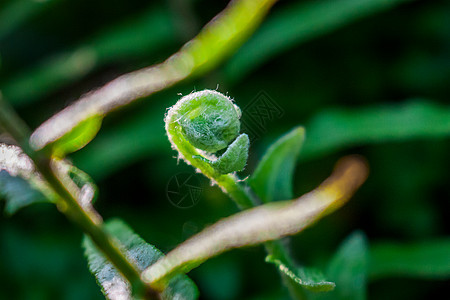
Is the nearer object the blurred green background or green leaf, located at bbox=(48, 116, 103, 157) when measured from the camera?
green leaf, located at bbox=(48, 116, 103, 157)

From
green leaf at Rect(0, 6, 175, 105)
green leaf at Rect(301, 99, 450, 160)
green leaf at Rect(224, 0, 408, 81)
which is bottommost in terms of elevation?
green leaf at Rect(301, 99, 450, 160)

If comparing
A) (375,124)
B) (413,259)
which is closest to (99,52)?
(375,124)

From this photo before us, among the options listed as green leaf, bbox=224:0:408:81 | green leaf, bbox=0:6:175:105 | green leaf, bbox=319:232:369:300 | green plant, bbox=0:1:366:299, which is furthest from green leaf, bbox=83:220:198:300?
green leaf, bbox=0:6:175:105

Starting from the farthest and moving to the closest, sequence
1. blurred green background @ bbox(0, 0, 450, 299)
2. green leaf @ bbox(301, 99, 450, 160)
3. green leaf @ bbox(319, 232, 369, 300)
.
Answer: blurred green background @ bbox(0, 0, 450, 299), green leaf @ bbox(301, 99, 450, 160), green leaf @ bbox(319, 232, 369, 300)

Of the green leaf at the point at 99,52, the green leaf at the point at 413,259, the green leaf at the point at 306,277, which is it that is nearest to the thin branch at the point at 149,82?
the green leaf at the point at 306,277

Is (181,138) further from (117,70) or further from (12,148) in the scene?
(117,70)

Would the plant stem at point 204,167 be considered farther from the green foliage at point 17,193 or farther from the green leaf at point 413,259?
the green leaf at point 413,259

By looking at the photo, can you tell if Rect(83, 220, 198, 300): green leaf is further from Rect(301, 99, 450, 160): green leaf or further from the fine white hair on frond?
Rect(301, 99, 450, 160): green leaf
